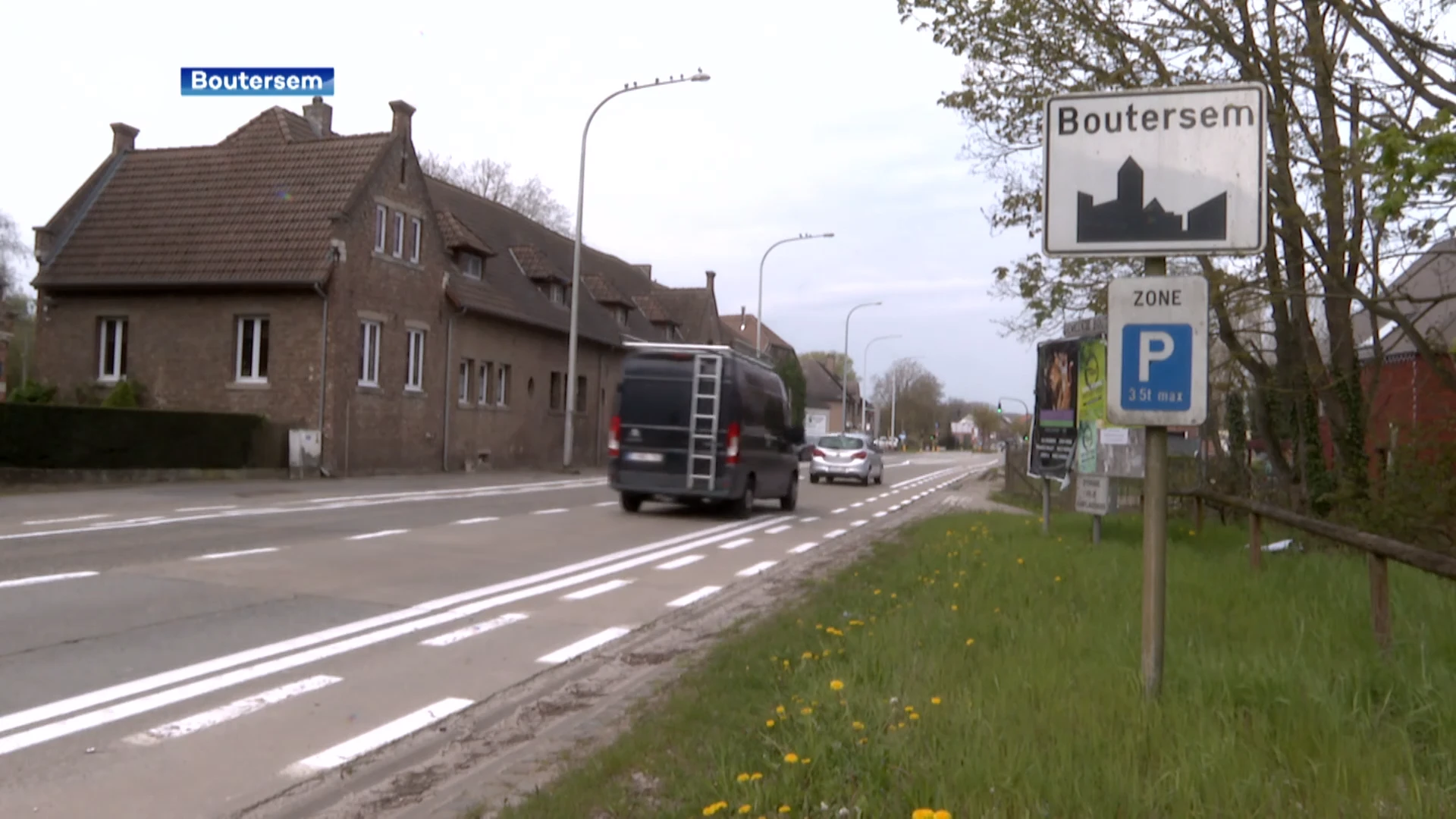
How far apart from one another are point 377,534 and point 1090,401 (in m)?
8.76

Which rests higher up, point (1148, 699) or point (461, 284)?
point (461, 284)

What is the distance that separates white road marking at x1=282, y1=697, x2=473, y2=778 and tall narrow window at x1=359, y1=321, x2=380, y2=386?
24134mm

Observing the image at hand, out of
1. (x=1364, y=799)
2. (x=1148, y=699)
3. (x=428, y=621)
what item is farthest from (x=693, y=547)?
(x=1364, y=799)

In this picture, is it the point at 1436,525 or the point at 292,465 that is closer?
the point at 1436,525

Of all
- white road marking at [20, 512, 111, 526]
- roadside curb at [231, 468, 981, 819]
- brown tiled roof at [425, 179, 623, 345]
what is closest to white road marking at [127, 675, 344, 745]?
roadside curb at [231, 468, 981, 819]

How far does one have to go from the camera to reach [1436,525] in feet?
39.5

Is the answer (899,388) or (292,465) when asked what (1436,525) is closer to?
(292,465)

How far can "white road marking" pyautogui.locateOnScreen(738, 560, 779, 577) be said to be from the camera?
40.9ft

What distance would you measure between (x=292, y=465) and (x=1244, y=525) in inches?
814

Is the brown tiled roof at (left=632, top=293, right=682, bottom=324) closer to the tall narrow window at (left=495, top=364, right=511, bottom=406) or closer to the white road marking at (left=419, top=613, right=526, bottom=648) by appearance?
the tall narrow window at (left=495, top=364, right=511, bottom=406)

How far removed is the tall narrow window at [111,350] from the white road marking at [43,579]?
2214cm

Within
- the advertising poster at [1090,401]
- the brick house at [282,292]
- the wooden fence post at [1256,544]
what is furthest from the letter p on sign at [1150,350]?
the brick house at [282,292]

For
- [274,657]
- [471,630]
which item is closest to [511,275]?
[471,630]

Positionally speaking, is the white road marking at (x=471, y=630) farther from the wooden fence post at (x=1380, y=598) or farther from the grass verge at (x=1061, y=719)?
the wooden fence post at (x=1380, y=598)
